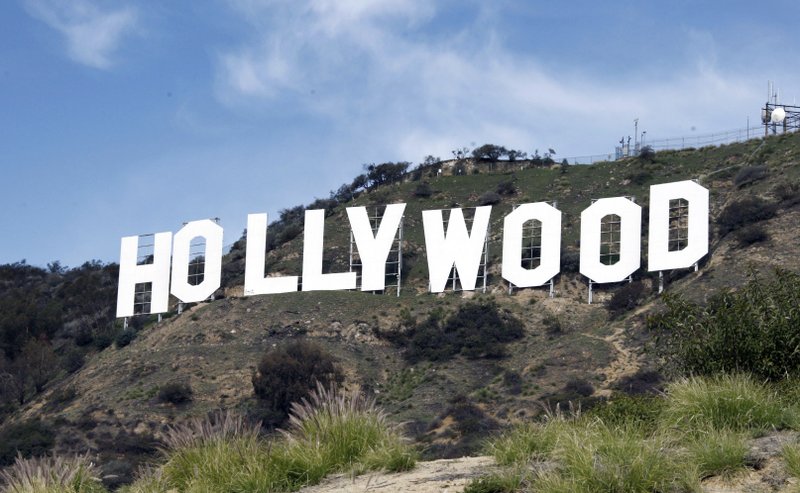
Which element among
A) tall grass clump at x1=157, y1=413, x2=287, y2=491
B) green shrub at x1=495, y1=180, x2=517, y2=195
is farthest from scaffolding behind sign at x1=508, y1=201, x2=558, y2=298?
tall grass clump at x1=157, y1=413, x2=287, y2=491

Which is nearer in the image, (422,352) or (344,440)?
(344,440)

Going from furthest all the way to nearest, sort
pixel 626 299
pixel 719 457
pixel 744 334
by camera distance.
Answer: pixel 626 299
pixel 744 334
pixel 719 457

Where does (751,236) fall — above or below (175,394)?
above

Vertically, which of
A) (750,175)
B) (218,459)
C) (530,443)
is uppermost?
(750,175)

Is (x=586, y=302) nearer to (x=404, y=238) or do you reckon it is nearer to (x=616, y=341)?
(x=616, y=341)

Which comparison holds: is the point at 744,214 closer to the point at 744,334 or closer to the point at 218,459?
the point at 744,334

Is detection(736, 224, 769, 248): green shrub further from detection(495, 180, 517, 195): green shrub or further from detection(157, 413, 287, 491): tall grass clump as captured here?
detection(157, 413, 287, 491): tall grass clump

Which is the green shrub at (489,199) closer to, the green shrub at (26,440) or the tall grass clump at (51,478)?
the green shrub at (26,440)

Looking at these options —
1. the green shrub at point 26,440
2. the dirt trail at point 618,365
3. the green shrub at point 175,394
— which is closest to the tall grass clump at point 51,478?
the dirt trail at point 618,365

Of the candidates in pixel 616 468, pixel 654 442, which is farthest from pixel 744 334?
pixel 616 468
